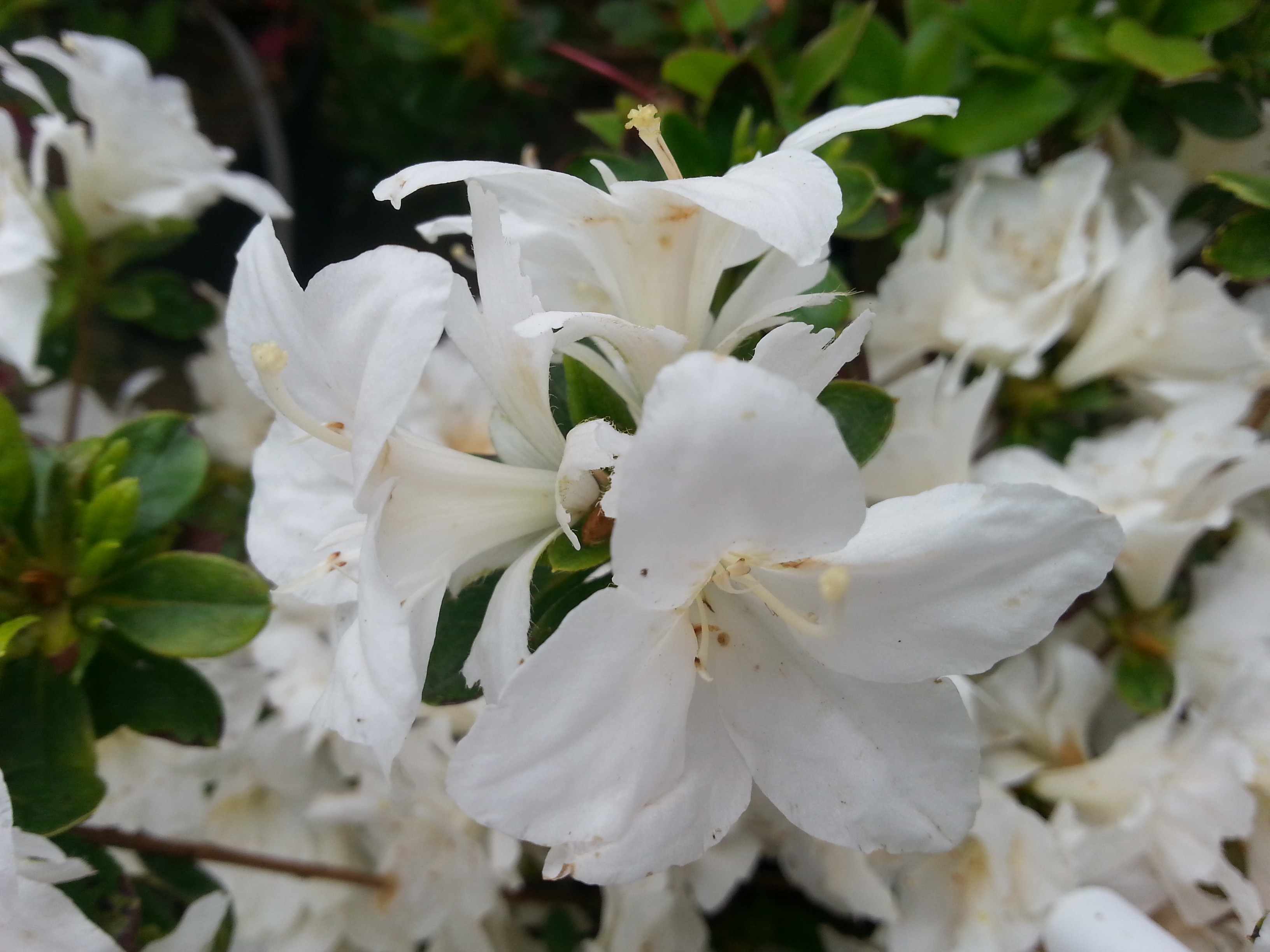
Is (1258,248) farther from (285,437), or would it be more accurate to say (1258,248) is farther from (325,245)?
(325,245)

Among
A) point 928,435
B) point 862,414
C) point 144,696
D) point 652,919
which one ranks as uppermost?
point 862,414

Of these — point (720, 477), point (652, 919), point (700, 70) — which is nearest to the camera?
point (720, 477)

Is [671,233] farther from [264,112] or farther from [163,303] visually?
[264,112]

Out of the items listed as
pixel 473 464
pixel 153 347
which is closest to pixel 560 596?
pixel 473 464

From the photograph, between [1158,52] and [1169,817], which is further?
[1158,52]

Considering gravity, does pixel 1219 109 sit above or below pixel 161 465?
above

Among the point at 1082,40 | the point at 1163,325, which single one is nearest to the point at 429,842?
the point at 1163,325

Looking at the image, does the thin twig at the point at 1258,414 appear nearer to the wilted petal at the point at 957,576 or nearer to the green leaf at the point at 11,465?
the wilted petal at the point at 957,576
